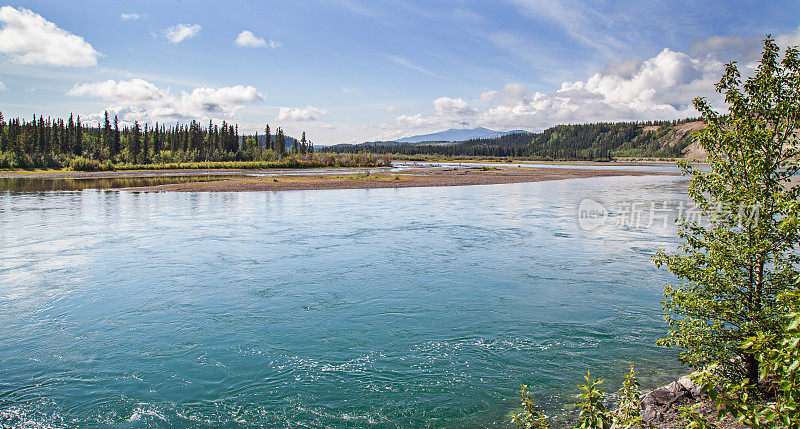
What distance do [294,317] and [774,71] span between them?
12.5m

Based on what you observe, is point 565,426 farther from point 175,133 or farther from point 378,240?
point 175,133

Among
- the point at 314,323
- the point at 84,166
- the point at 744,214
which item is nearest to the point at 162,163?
the point at 84,166

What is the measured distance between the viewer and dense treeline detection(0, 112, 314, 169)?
10881 centimetres

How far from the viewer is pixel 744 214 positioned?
852cm

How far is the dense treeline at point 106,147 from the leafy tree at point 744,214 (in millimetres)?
120053

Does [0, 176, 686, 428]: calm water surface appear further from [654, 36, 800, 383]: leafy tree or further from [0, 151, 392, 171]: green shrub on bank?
[0, 151, 392, 171]: green shrub on bank

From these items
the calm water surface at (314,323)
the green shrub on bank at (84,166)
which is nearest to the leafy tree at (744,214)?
the calm water surface at (314,323)

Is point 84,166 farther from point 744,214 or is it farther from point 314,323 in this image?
point 744,214

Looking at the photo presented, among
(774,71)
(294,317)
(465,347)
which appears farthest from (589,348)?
(294,317)

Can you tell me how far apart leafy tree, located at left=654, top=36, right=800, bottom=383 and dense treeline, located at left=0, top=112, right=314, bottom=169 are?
4727 inches

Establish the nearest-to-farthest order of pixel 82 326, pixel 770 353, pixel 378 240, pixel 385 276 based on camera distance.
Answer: pixel 770 353, pixel 82 326, pixel 385 276, pixel 378 240

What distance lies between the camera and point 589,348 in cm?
1200

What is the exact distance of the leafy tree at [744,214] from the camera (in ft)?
26.7

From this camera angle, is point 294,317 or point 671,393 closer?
point 671,393
